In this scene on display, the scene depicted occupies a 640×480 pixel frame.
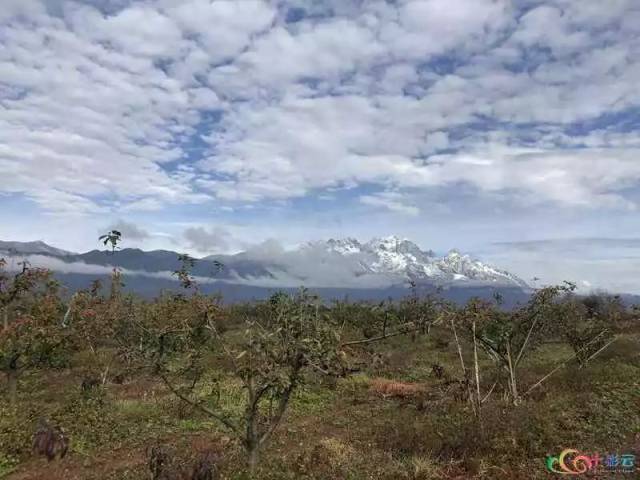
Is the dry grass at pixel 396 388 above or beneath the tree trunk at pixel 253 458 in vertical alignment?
beneath

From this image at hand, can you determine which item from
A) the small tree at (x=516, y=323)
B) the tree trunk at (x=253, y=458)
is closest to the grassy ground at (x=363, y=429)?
the tree trunk at (x=253, y=458)

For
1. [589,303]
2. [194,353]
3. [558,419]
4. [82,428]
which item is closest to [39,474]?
[82,428]

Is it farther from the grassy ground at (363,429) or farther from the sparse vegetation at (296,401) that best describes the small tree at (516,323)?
the grassy ground at (363,429)

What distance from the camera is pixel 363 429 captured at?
617 inches

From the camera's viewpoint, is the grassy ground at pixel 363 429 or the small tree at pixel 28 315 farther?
the small tree at pixel 28 315

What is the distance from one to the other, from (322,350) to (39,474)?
372 inches

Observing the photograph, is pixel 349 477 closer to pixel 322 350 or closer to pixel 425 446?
pixel 425 446

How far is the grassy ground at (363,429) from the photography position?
11023 mm

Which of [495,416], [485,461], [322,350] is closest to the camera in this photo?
[322,350]

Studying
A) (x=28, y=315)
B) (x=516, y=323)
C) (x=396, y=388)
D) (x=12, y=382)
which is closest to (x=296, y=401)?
(x=396, y=388)

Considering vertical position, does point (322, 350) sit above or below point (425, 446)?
above

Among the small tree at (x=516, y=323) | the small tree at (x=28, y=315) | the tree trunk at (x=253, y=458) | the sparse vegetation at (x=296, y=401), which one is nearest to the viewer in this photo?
the sparse vegetation at (x=296, y=401)

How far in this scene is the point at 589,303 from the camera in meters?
53.2

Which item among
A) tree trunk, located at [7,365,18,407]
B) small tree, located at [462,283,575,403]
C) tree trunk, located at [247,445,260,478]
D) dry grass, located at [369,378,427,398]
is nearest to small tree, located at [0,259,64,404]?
tree trunk, located at [7,365,18,407]
